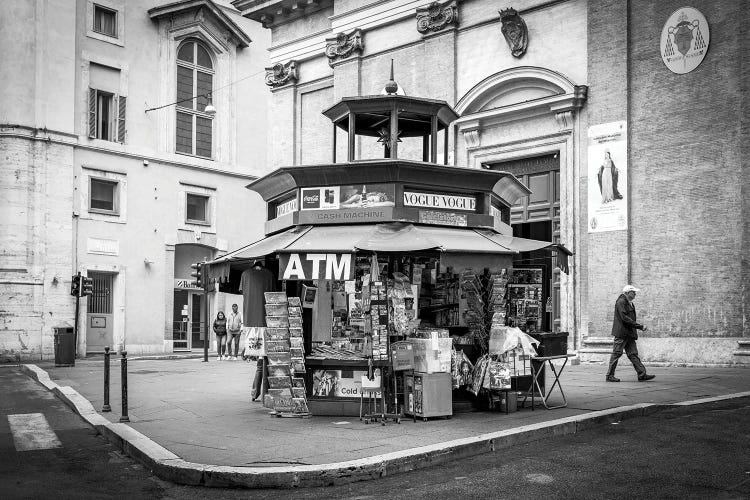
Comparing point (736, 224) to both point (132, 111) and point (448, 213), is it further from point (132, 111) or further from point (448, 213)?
point (132, 111)

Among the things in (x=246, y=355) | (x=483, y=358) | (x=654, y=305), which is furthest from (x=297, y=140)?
(x=483, y=358)

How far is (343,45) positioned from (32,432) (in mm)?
17991

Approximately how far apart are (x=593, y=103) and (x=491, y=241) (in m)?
10.2

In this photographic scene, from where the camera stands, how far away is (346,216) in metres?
11.0

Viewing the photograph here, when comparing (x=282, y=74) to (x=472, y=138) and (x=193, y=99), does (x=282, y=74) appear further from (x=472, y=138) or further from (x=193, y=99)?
(x=472, y=138)

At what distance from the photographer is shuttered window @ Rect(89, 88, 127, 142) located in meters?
31.2

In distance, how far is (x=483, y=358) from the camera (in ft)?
36.2

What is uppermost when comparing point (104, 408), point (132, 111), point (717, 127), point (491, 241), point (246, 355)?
point (132, 111)

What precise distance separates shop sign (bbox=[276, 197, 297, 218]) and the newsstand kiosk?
0.02 meters

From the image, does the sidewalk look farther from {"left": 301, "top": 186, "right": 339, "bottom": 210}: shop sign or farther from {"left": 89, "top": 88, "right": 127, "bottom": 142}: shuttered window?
{"left": 89, "top": 88, "right": 127, "bottom": 142}: shuttered window

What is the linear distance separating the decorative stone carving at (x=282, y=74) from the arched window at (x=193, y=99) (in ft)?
18.8

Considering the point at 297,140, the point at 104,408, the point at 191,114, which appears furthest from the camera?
the point at 191,114

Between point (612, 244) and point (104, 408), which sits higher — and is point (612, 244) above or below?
above

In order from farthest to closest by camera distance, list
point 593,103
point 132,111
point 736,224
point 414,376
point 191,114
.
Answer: point 191,114, point 132,111, point 593,103, point 736,224, point 414,376
